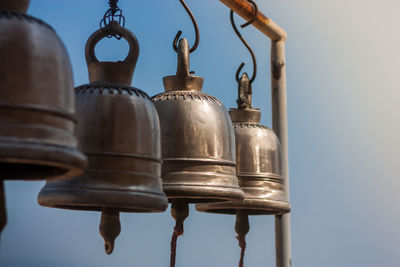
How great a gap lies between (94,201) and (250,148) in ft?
3.84

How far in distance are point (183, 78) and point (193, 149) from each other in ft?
0.98

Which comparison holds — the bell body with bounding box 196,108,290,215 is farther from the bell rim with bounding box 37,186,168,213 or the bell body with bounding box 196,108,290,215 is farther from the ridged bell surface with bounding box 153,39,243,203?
the bell rim with bounding box 37,186,168,213

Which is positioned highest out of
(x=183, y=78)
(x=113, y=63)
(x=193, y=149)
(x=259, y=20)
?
(x=259, y=20)

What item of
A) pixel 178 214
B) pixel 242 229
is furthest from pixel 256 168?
pixel 178 214

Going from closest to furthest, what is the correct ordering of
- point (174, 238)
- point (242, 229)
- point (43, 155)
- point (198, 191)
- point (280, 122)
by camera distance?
point (43, 155), point (198, 191), point (174, 238), point (242, 229), point (280, 122)

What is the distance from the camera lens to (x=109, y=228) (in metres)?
1.75

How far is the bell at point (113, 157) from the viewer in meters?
1.57

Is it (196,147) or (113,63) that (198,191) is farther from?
(113,63)

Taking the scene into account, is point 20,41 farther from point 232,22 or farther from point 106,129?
point 232,22

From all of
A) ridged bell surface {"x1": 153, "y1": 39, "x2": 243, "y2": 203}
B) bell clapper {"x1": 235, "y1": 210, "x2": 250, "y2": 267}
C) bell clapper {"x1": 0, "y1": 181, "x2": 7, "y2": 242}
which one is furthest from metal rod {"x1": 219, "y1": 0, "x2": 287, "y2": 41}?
bell clapper {"x1": 0, "y1": 181, "x2": 7, "y2": 242}

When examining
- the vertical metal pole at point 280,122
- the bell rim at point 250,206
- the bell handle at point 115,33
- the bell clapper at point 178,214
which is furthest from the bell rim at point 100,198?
the vertical metal pole at point 280,122

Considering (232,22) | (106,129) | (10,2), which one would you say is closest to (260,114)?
(232,22)

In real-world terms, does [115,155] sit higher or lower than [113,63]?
lower

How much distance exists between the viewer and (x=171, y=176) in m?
2.04
